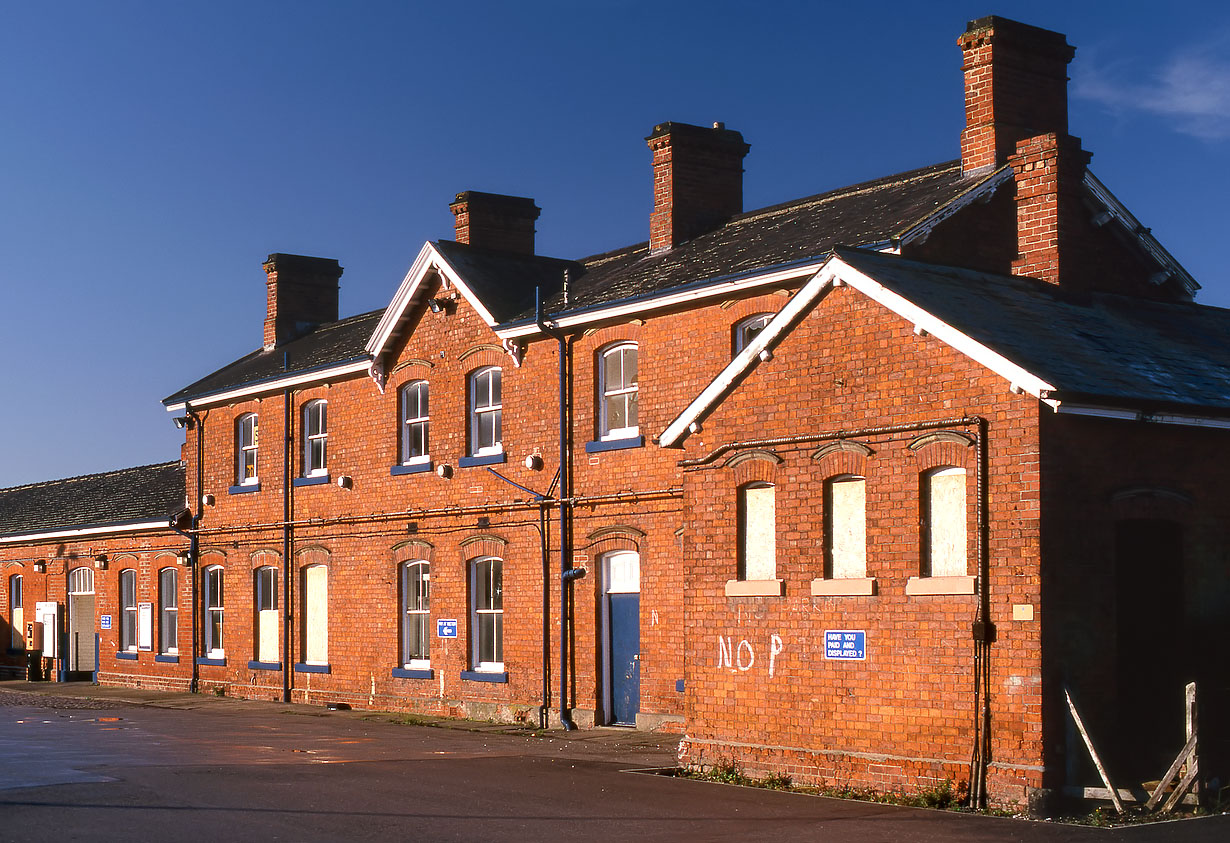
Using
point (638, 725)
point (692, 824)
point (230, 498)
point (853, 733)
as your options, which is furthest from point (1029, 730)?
point (230, 498)

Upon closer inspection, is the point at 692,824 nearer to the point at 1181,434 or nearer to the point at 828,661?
the point at 828,661

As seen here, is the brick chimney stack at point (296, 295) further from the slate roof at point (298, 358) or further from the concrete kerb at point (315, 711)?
the concrete kerb at point (315, 711)

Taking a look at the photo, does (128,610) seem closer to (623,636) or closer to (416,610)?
(416,610)

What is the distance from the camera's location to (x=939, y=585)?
589 inches

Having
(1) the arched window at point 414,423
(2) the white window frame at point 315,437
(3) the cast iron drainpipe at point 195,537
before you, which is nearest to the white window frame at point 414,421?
(1) the arched window at point 414,423

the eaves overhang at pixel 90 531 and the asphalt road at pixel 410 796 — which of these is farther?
the eaves overhang at pixel 90 531

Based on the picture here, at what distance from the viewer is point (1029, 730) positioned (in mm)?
13961

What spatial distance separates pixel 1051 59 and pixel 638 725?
1158 centimetres

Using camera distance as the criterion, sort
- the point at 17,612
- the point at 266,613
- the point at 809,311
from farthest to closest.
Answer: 1. the point at 17,612
2. the point at 266,613
3. the point at 809,311

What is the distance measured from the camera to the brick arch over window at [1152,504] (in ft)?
49.0

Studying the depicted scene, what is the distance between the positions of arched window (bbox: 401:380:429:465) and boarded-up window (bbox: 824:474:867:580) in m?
12.4

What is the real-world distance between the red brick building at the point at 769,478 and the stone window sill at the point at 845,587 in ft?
0.10

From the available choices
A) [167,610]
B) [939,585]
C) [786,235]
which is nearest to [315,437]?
[167,610]

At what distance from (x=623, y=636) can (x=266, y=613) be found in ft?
37.6
